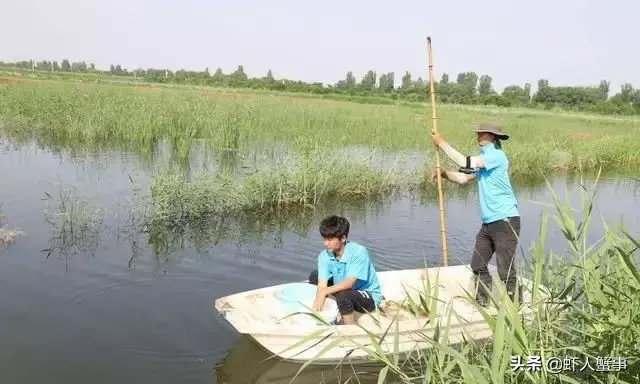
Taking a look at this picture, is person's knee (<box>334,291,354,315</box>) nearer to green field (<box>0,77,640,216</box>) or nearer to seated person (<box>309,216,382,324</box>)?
seated person (<box>309,216,382,324</box>)

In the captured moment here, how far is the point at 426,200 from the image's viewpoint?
9.95 metres

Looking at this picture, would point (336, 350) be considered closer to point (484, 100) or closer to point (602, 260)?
point (602, 260)

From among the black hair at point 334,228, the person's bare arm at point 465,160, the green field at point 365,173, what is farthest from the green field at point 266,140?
the person's bare arm at point 465,160

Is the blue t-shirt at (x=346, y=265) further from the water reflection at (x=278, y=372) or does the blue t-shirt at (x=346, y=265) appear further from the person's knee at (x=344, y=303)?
the water reflection at (x=278, y=372)

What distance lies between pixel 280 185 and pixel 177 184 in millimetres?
1602

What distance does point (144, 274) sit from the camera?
5746 millimetres

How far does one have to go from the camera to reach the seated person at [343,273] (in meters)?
4.11

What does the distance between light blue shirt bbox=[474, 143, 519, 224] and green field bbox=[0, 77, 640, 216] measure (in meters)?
4.08

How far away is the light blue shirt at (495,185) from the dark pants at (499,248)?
72 millimetres

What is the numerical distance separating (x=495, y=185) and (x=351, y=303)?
4.94 ft

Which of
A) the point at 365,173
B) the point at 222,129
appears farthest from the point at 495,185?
the point at 222,129

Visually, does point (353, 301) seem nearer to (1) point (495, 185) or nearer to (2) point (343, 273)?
(2) point (343, 273)

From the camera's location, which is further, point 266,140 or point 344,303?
point 266,140

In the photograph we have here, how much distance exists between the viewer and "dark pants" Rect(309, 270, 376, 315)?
4156mm
